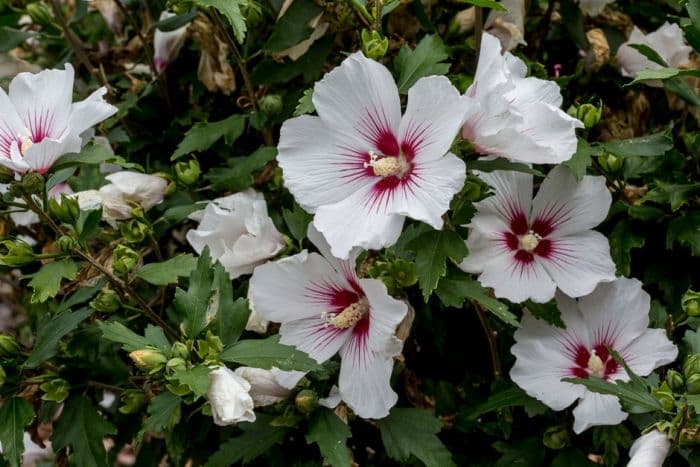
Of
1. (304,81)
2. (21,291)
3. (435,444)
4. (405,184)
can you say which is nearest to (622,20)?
(304,81)

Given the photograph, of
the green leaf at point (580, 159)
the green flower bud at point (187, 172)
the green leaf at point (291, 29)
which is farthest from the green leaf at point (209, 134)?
the green leaf at point (580, 159)

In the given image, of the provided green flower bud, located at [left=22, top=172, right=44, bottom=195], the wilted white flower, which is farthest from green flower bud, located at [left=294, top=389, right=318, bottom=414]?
the wilted white flower

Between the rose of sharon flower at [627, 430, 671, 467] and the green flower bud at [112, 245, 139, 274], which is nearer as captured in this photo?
the rose of sharon flower at [627, 430, 671, 467]

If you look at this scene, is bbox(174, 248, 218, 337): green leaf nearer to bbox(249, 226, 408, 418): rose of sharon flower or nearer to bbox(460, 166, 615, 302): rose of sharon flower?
bbox(249, 226, 408, 418): rose of sharon flower

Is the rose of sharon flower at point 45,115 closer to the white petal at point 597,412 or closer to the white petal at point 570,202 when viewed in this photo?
the white petal at point 570,202

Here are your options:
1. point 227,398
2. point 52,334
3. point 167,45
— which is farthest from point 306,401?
point 167,45

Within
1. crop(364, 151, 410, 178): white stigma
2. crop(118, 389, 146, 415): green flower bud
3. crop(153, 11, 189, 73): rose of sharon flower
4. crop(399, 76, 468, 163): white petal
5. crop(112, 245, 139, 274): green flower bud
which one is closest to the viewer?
crop(399, 76, 468, 163): white petal
